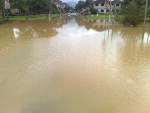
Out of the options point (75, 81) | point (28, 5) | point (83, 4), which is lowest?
point (75, 81)

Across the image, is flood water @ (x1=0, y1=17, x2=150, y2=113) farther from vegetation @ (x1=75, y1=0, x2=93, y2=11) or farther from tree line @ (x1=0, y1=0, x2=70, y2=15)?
vegetation @ (x1=75, y1=0, x2=93, y2=11)

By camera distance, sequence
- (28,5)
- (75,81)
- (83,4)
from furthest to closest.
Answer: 1. (83,4)
2. (28,5)
3. (75,81)

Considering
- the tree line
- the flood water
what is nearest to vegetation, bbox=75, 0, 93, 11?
the tree line

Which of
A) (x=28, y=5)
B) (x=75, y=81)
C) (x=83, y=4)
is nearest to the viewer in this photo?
(x=75, y=81)

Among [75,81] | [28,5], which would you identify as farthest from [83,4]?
[75,81]

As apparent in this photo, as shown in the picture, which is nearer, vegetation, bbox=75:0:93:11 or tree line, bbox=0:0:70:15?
tree line, bbox=0:0:70:15

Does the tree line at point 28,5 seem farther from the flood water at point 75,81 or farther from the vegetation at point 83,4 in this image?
the vegetation at point 83,4

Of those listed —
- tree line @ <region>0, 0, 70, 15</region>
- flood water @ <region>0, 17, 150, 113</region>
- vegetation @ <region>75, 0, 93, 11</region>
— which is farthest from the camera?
vegetation @ <region>75, 0, 93, 11</region>

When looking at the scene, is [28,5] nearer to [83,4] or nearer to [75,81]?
[75,81]

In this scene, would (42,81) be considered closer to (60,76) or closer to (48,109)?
(60,76)

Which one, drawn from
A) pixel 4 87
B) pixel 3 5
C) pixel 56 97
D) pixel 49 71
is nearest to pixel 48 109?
pixel 56 97

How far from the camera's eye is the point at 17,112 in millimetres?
6367

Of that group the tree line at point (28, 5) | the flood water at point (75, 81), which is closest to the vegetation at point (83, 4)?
the tree line at point (28, 5)

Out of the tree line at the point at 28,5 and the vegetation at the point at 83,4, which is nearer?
the tree line at the point at 28,5
